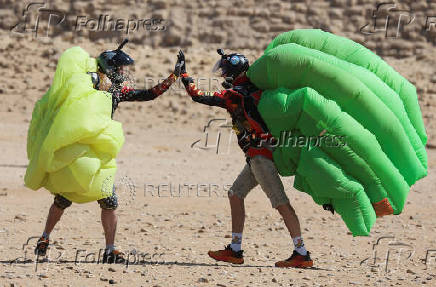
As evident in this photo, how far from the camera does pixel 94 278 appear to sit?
811 centimetres

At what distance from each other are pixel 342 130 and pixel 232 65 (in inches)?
48.4

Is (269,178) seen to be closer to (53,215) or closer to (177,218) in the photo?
(53,215)

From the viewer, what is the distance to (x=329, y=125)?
8492 millimetres

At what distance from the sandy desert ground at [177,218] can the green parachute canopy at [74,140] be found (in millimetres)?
717

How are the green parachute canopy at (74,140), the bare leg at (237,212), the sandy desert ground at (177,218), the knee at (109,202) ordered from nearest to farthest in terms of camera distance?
1. the green parachute canopy at (74,140)
2. the sandy desert ground at (177,218)
3. the knee at (109,202)
4. the bare leg at (237,212)

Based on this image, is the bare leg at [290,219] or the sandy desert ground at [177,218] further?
the bare leg at [290,219]

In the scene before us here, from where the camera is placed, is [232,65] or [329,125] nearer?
[329,125]

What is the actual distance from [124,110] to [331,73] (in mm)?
16046

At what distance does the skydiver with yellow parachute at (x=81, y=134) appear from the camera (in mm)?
8445

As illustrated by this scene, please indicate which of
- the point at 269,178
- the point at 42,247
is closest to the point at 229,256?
the point at 269,178

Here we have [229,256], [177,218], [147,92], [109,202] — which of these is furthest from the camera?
[177,218]

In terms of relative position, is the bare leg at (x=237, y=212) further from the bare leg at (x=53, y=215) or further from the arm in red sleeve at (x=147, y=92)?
the bare leg at (x=53, y=215)

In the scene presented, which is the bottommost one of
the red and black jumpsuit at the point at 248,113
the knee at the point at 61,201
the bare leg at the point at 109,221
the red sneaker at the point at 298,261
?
the red sneaker at the point at 298,261

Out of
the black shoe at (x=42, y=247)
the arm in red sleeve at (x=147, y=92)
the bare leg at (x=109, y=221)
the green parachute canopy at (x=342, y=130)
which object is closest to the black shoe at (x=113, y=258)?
the bare leg at (x=109, y=221)
